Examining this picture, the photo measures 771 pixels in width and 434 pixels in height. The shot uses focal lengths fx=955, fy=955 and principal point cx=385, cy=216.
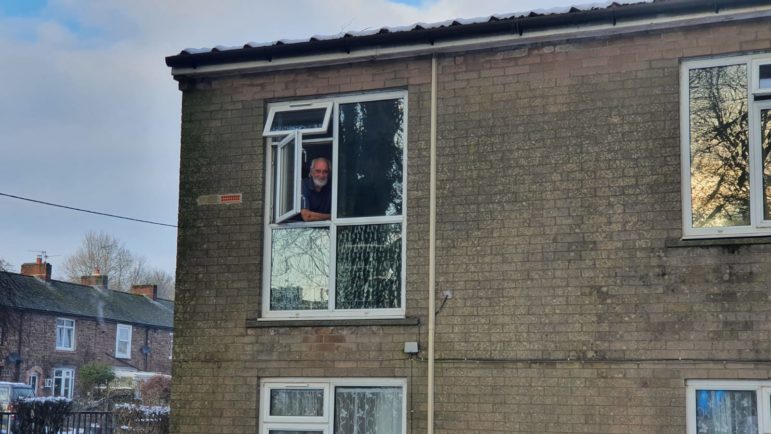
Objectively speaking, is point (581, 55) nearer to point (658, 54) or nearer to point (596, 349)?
point (658, 54)

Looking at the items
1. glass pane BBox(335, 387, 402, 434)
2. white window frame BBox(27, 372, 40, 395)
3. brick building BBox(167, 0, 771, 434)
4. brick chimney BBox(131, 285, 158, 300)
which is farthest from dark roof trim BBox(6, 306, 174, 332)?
glass pane BBox(335, 387, 402, 434)

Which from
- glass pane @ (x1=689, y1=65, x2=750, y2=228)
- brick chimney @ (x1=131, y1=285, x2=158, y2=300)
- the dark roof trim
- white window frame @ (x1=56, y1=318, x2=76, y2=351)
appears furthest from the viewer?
brick chimney @ (x1=131, y1=285, x2=158, y2=300)

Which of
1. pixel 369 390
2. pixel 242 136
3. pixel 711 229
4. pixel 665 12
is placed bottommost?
pixel 369 390

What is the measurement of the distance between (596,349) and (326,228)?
2.67m

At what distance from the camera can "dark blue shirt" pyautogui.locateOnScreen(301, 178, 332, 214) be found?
8797mm

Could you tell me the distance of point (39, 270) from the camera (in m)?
43.5

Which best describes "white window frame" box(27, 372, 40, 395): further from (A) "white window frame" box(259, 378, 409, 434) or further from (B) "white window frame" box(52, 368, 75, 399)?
(A) "white window frame" box(259, 378, 409, 434)

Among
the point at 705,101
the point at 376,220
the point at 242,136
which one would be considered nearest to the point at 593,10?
the point at 705,101

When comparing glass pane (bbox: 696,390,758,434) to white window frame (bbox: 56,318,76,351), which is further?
white window frame (bbox: 56,318,76,351)

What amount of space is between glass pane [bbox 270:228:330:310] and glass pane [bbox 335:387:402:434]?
0.84 meters

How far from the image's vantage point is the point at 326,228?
344 inches

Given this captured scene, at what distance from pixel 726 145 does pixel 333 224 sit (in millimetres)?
3430

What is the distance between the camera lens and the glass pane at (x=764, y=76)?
7.53 metres

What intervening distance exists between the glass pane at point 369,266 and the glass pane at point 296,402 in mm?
821
